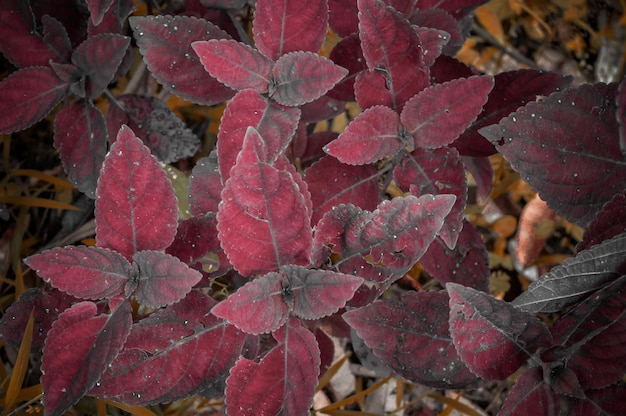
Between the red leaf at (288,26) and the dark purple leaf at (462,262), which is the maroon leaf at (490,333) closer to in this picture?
the dark purple leaf at (462,262)

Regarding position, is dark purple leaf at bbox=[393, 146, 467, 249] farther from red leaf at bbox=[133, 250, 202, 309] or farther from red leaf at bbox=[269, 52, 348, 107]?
red leaf at bbox=[133, 250, 202, 309]

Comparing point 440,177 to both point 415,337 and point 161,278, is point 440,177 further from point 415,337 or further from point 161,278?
point 161,278

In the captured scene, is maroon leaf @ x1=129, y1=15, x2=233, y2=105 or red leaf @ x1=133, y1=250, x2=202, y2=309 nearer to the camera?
red leaf @ x1=133, y1=250, x2=202, y2=309

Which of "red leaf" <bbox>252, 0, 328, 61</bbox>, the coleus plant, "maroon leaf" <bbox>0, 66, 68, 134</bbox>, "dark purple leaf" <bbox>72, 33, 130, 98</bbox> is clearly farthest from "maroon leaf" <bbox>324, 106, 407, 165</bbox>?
"maroon leaf" <bbox>0, 66, 68, 134</bbox>

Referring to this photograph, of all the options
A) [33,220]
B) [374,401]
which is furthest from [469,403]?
[33,220]

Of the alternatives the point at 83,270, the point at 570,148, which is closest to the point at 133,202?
the point at 83,270

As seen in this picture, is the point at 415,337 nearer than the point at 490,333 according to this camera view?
No
